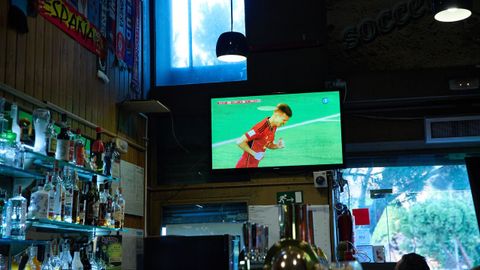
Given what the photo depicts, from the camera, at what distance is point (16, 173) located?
307 centimetres

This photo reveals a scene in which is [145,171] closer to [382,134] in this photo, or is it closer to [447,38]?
[382,134]

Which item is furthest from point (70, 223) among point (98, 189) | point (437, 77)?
point (437, 77)

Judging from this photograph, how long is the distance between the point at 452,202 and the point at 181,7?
3196 mm

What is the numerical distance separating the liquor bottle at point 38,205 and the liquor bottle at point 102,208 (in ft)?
2.37

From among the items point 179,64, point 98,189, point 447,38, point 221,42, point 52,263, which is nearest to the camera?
point 52,263

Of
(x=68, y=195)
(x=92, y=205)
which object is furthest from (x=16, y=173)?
(x=92, y=205)

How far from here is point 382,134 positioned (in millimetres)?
5445

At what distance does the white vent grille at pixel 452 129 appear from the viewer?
17.3 feet

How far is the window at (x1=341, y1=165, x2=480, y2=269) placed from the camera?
5.60 m

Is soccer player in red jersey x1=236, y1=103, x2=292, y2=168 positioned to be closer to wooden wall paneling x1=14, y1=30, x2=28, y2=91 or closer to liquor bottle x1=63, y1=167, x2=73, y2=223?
liquor bottle x1=63, y1=167, x2=73, y2=223

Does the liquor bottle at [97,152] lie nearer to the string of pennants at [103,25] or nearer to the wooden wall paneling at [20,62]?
the string of pennants at [103,25]

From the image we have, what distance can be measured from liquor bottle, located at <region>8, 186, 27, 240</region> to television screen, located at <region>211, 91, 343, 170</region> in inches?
85.6

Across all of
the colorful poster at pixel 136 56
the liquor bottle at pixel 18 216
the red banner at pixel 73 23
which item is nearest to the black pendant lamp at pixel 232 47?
the colorful poster at pixel 136 56

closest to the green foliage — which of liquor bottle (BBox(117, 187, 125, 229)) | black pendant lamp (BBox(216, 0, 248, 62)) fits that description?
black pendant lamp (BBox(216, 0, 248, 62))
